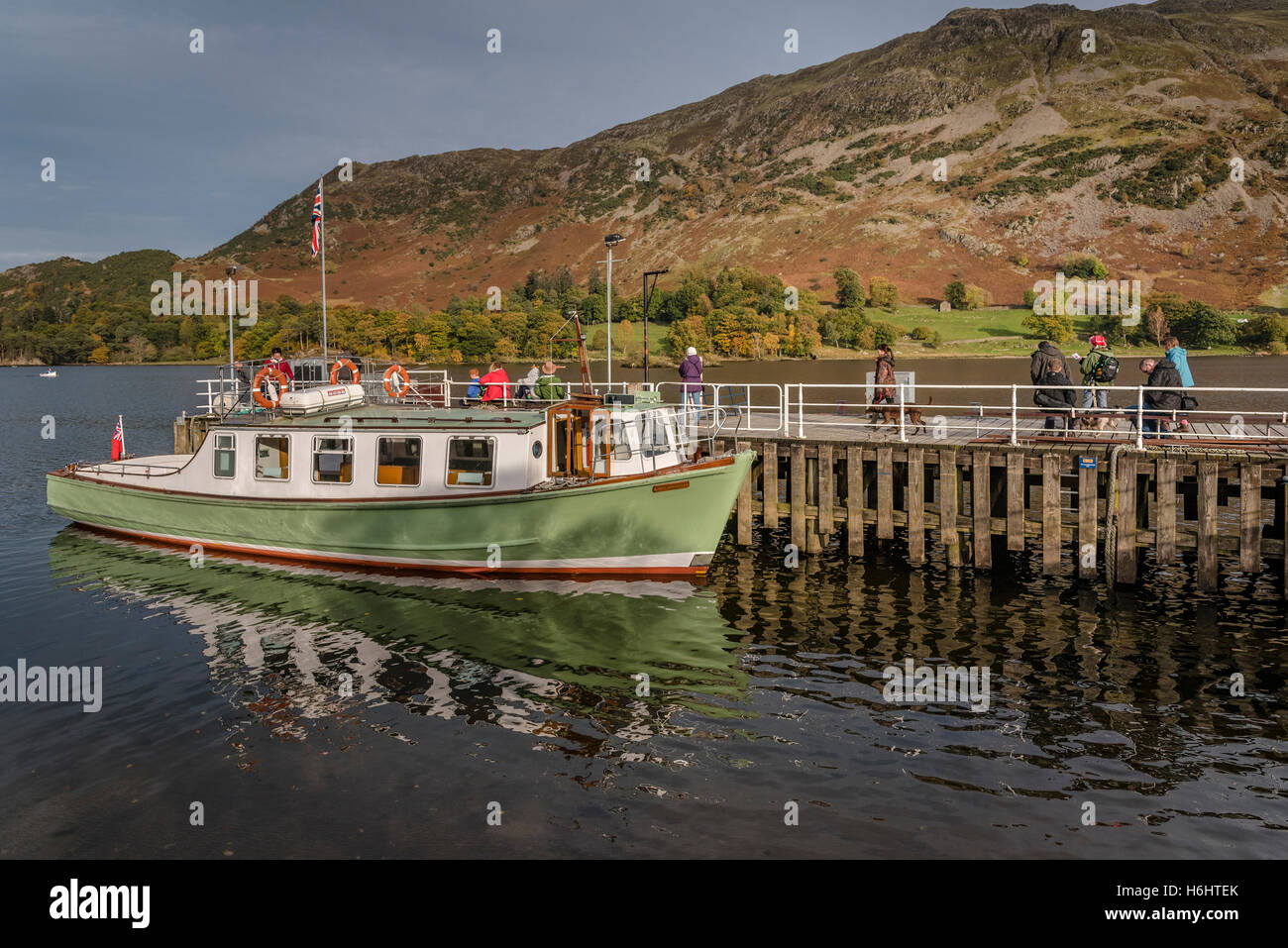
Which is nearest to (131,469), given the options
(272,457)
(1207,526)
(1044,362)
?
(272,457)

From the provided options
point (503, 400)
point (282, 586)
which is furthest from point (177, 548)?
point (503, 400)

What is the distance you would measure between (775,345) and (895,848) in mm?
142356

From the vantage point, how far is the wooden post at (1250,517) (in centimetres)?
1805

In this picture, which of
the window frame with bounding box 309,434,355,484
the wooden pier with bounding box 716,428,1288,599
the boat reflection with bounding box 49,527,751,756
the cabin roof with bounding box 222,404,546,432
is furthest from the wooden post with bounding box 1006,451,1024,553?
the window frame with bounding box 309,434,355,484

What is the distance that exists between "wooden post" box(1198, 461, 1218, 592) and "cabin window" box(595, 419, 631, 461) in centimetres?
1230

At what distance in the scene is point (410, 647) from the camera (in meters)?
16.7

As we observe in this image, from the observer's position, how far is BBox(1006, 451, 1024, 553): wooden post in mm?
20438

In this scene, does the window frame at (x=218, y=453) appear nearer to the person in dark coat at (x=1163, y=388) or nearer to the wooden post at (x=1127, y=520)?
the wooden post at (x=1127, y=520)

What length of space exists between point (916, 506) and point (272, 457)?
1651cm

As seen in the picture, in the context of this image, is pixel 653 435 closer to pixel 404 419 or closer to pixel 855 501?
pixel 855 501

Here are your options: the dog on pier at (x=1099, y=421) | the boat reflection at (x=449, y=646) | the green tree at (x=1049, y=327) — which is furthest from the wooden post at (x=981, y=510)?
the green tree at (x=1049, y=327)

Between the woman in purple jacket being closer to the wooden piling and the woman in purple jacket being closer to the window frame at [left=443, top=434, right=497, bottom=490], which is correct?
the wooden piling

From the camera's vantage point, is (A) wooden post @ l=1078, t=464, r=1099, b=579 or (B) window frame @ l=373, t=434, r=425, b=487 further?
A: (B) window frame @ l=373, t=434, r=425, b=487

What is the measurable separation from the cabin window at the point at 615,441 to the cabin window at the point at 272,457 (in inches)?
327
